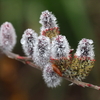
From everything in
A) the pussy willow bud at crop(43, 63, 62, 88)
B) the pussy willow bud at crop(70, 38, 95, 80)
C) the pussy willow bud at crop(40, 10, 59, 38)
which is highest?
the pussy willow bud at crop(40, 10, 59, 38)

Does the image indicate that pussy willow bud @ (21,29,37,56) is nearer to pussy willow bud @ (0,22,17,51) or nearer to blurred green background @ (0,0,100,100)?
pussy willow bud @ (0,22,17,51)

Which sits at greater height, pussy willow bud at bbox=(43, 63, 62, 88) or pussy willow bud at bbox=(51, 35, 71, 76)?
pussy willow bud at bbox=(51, 35, 71, 76)

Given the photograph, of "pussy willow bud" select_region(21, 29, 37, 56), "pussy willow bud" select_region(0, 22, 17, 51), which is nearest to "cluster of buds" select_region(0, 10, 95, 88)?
"pussy willow bud" select_region(21, 29, 37, 56)

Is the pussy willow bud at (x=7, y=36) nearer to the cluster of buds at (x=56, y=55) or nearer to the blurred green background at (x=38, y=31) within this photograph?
the cluster of buds at (x=56, y=55)

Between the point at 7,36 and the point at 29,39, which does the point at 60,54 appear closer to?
the point at 29,39

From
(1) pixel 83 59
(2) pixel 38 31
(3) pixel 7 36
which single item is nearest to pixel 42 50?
(1) pixel 83 59

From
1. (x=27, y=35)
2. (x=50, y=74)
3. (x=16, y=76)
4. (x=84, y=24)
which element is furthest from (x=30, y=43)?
(x=16, y=76)
